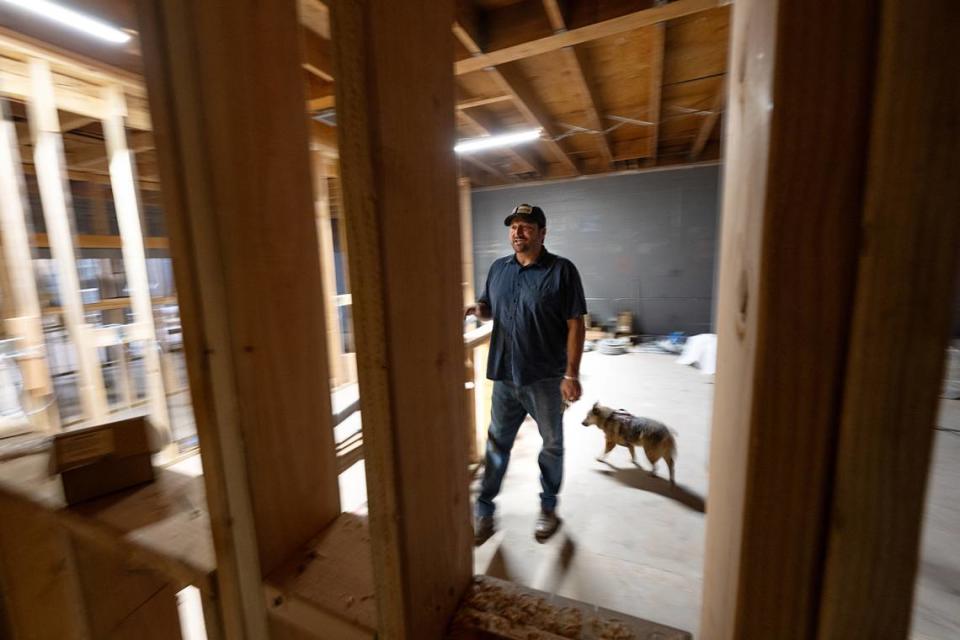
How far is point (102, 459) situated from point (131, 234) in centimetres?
304

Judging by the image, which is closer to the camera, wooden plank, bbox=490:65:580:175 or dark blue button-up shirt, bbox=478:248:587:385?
dark blue button-up shirt, bbox=478:248:587:385

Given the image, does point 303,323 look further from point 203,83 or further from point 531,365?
point 531,365

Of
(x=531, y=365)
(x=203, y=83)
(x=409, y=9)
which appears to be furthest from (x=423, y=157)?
(x=531, y=365)

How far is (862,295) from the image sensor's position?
24cm

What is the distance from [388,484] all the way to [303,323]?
316mm

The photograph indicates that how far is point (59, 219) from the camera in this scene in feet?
8.73

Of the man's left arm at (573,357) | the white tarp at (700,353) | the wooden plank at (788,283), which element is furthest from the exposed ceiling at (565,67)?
the white tarp at (700,353)

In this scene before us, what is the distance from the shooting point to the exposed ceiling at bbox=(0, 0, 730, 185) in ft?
7.34

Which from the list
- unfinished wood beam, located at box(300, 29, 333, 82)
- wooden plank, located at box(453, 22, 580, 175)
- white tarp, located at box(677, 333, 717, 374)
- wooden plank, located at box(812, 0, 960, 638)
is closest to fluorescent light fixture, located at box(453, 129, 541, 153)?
wooden plank, located at box(453, 22, 580, 175)

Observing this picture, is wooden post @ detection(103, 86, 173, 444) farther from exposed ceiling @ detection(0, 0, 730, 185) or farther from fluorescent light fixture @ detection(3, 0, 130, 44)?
fluorescent light fixture @ detection(3, 0, 130, 44)

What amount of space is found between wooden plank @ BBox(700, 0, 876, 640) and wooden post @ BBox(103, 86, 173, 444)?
3.43 metres

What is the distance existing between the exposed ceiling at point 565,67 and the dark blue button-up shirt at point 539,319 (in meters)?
1.20

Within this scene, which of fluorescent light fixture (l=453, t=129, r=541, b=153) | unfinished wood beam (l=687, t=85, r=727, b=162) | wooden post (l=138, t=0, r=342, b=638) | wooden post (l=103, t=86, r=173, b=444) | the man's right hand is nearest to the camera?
wooden post (l=138, t=0, r=342, b=638)

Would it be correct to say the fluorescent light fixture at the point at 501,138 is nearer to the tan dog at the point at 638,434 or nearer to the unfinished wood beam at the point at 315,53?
the unfinished wood beam at the point at 315,53
